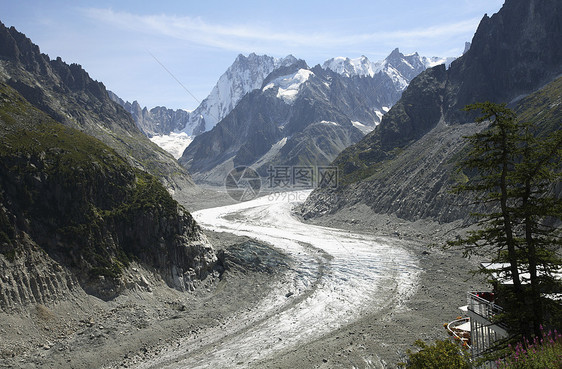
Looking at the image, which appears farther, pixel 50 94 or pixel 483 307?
pixel 50 94

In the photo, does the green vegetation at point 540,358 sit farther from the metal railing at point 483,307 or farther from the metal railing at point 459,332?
the metal railing at point 459,332

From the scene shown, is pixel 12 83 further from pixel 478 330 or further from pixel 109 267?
pixel 478 330

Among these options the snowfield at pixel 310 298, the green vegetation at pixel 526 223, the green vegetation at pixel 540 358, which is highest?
the green vegetation at pixel 526 223

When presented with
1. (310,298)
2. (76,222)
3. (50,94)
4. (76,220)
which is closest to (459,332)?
(310,298)

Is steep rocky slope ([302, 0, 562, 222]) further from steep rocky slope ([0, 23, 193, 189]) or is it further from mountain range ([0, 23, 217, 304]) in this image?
steep rocky slope ([0, 23, 193, 189])

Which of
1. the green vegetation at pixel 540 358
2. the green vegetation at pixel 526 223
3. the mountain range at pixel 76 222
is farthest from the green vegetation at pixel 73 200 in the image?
the green vegetation at pixel 540 358

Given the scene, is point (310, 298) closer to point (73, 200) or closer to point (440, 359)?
point (73, 200)

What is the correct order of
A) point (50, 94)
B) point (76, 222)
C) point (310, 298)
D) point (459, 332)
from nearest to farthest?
point (459, 332)
point (76, 222)
point (310, 298)
point (50, 94)
